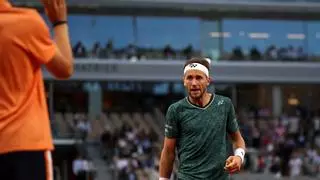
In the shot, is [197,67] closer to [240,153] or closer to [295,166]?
[240,153]

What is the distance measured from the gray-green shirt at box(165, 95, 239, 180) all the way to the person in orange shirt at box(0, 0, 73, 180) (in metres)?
2.74

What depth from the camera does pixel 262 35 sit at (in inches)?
1273

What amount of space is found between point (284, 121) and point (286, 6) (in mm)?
5899

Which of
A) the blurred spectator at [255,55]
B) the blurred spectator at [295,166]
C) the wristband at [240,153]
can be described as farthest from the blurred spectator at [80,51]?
the wristband at [240,153]

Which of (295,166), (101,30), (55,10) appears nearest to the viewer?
(55,10)

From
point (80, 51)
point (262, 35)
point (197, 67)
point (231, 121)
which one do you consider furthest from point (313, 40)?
point (197, 67)

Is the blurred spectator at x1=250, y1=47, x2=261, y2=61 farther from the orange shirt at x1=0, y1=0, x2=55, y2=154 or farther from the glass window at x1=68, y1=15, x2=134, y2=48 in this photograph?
the orange shirt at x1=0, y1=0, x2=55, y2=154

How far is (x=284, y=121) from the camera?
31.1 m

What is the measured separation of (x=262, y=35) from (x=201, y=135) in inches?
1065

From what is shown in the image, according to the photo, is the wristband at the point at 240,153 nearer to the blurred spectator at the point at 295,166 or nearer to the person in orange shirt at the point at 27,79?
the person in orange shirt at the point at 27,79

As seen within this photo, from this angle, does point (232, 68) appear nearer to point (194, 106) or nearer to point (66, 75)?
point (194, 106)

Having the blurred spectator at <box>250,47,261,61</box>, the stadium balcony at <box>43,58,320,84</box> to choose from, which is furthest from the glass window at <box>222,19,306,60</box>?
the stadium balcony at <box>43,58,320,84</box>

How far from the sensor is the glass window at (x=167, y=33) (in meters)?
31.9

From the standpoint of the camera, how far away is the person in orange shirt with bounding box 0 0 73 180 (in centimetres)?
301
